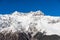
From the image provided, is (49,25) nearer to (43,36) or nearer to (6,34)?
(43,36)

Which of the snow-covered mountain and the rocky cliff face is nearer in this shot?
the rocky cliff face

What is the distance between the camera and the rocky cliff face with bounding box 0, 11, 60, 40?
5.86 m

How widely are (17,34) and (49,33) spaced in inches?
48.3

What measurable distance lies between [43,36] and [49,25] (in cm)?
69

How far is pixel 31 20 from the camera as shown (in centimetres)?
668

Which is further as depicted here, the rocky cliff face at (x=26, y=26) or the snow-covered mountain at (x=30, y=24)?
the snow-covered mountain at (x=30, y=24)

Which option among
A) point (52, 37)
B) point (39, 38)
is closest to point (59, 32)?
point (52, 37)

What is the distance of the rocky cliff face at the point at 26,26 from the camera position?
586 cm

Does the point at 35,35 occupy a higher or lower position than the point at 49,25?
lower

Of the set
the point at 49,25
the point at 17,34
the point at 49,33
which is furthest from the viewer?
the point at 49,25

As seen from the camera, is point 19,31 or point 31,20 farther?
point 31,20

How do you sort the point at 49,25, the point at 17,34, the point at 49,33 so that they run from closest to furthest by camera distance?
1. the point at 17,34
2. the point at 49,33
3. the point at 49,25

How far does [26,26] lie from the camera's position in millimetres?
6340

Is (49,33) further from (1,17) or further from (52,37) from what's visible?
(1,17)
